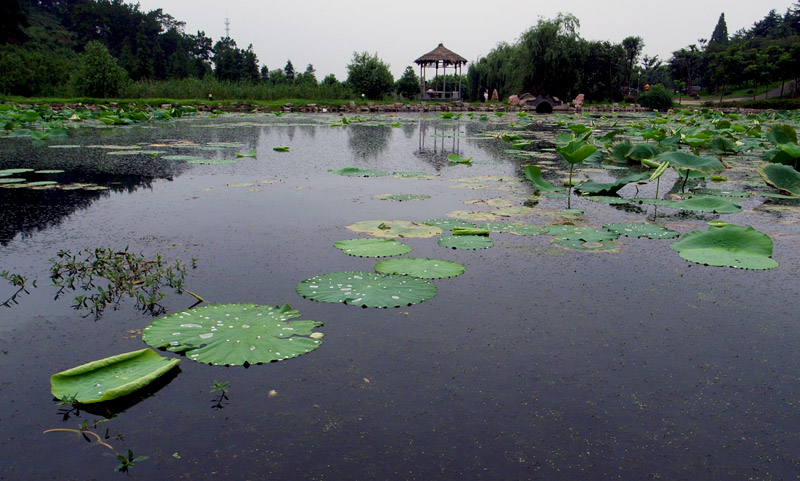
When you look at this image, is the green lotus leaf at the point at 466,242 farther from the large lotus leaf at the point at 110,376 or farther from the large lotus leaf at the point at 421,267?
the large lotus leaf at the point at 110,376

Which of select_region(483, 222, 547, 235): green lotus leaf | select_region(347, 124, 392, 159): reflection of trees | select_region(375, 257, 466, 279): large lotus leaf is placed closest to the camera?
select_region(375, 257, 466, 279): large lotus leaf

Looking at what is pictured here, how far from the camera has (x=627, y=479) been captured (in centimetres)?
95

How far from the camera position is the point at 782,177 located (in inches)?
151

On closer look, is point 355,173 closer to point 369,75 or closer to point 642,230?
point 642,230

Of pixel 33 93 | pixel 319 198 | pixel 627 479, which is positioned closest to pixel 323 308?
pixel 627 479

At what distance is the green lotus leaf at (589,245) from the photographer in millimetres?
2375

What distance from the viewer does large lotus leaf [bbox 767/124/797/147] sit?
5141 mm

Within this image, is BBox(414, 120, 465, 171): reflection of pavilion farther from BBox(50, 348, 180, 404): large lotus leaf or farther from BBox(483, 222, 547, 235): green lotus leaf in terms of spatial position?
BBox(50, 348, 180, 404): large lotus leaf

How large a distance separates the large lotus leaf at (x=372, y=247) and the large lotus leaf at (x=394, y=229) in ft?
0.51

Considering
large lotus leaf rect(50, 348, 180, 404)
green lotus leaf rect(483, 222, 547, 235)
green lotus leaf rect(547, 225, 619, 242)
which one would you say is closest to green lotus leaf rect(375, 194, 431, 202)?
green lotus leaf rect(483, 222, 547, 235)

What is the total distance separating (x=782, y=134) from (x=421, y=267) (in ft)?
16.5

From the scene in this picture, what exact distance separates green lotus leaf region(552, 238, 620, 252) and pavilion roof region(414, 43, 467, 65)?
24607mm

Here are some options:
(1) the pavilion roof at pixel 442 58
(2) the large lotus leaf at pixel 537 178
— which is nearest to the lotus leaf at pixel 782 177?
(2) the large lotus leaf at pixel 537 178

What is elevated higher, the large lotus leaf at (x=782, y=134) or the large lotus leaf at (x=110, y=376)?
the large lotus leaf at (x=782, y=134)
